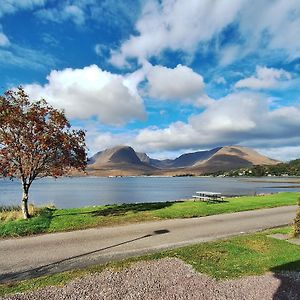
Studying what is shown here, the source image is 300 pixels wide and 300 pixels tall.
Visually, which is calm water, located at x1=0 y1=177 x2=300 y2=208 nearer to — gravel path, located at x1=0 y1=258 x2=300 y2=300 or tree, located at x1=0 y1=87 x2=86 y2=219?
tree, located at x1=0 y1=87 x2=86 y2=219

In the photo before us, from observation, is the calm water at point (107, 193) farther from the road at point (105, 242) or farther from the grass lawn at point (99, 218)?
the road at point (105, 242)

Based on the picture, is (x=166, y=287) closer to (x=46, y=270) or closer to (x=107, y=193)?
(x=46, y=270)

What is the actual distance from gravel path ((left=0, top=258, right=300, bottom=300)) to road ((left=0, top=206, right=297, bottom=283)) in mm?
2021

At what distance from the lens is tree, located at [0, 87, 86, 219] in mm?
20875

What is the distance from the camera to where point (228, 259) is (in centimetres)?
1206

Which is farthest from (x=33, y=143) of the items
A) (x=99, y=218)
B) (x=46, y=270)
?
(x=46, y=270)

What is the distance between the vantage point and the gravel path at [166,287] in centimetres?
859

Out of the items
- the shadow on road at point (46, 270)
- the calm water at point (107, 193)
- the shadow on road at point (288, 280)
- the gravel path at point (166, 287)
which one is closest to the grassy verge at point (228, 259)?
the shadow on road at point (288, 280)

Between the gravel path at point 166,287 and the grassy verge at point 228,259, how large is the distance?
0.49 metres

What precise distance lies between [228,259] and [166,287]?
3.75 m

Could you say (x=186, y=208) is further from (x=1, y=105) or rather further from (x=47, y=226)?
(x=1, y=105)

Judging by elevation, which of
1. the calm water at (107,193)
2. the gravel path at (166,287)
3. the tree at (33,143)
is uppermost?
the tree at (33,143)

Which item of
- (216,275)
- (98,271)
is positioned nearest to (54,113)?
(98,271)

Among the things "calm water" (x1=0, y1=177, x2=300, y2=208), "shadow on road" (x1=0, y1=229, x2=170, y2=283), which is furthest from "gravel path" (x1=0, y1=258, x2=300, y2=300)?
"calm water" (x1=0, y1=177, x2=300, y2=208)
